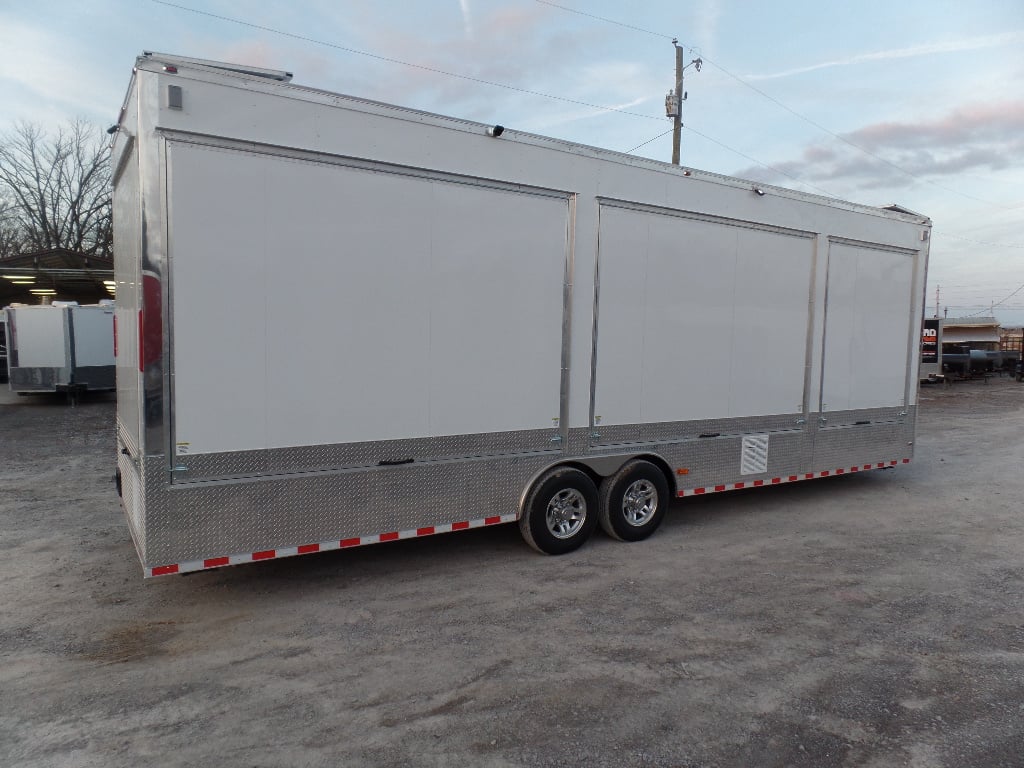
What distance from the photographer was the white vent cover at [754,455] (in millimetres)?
7160

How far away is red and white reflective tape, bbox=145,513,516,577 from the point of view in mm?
4453

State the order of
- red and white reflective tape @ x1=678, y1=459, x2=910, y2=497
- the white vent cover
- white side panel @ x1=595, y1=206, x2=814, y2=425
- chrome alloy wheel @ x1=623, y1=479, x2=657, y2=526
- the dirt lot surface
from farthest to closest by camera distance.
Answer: the white vent cover < red and white reflective tape @ x1=678, y1=459, x2=910, y2=497 < chrome alloy wheel @ x1=623, y1=479, x2=657, y2=526 < white side panel @ x1=595, y1=206, x2=814, y2=425 < the dirt lot surface

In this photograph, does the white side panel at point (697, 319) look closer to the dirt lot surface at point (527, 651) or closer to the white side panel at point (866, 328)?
the white side panel at point (866, 328)

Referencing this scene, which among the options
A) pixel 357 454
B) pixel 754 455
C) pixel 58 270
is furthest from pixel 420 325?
pixel 58 270

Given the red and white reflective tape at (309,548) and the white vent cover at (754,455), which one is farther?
the white vent cover at (754,455)

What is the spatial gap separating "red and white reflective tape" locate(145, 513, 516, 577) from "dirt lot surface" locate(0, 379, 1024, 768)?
42 cm

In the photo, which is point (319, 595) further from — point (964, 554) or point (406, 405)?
point (964, 554)

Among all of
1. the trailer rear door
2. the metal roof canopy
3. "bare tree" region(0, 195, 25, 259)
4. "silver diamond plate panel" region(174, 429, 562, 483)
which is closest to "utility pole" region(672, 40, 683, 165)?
the trailer rear door

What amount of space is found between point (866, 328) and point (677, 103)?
11.9 meters

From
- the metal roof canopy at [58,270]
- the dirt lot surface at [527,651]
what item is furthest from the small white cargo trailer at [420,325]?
the metal roof canopy at [58,270]

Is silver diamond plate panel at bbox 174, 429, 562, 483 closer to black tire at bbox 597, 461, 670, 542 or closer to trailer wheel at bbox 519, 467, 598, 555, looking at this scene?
trailer wheel at bbox 519, 467, 598, 555

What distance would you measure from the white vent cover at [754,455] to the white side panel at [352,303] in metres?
2.47

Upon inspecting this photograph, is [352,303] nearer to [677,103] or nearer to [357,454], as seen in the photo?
[357,454]

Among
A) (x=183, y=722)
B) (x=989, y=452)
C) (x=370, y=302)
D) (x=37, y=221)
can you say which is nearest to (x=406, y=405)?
(x=370, y=302)
